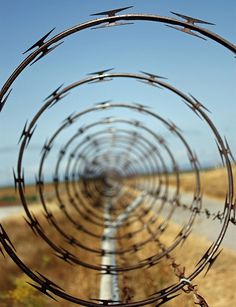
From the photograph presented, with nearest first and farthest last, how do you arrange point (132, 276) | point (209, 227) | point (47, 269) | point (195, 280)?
point (195, 280) → point (132, 276) → point (47, 269) → point (209, 227)

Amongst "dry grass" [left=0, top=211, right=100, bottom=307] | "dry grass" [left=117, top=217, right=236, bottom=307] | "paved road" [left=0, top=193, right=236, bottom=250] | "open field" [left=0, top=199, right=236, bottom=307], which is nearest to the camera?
"dry grass" [left=117, top=217, right=236, bottom=307]

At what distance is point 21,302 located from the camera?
8.58 m

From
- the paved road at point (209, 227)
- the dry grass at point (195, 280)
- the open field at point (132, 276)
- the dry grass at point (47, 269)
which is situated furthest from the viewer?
the paved road at point (209, 227)

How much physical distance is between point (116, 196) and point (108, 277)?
28.0 meters

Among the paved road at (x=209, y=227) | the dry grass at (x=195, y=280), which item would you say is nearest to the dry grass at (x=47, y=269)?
the dry grass at (x=195, y=280)

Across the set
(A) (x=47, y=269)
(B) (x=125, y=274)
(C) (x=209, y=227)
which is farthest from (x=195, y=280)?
(C) (x=209, y=227)

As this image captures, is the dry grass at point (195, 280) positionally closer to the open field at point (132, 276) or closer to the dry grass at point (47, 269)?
the open field at point (132, 276)

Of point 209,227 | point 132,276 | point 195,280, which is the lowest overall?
point 195,280

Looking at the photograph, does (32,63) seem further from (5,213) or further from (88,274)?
(5,213)

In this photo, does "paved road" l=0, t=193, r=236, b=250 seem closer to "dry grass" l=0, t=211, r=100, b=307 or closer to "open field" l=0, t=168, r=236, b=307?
"open field" l=0, t=168, r=236, b=307

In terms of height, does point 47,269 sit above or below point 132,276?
above

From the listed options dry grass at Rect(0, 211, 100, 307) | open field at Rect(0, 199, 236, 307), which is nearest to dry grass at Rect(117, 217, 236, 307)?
open field at Rect(0, 199, 236, 307)

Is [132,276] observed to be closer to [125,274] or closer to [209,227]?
[125,274]

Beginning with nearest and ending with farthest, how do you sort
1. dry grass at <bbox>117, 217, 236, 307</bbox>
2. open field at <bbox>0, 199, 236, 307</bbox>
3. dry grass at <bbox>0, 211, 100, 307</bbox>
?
1. dry grass at <bbox>117, 217, 236, 307</bbox>
2. open field at <bbox>0, 199, 236, 307</bbox>
3. dry grass at <bbox>0, 211, 100, 307</bbox>
